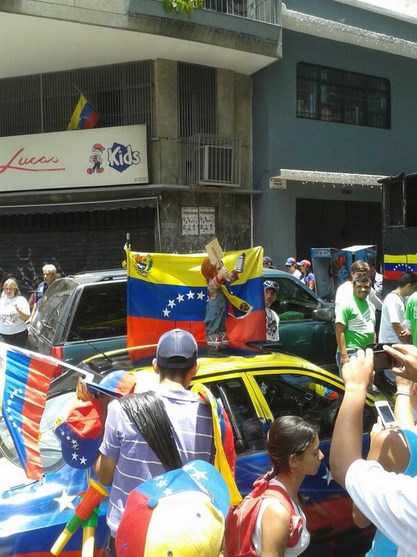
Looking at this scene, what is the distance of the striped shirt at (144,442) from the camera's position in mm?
2383

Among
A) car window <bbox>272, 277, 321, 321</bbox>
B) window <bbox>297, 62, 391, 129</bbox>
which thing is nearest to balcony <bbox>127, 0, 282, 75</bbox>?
window <bbox>297, 62, 391, 129</bbox>

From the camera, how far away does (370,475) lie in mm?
1651

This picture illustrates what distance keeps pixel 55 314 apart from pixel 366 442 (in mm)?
3525

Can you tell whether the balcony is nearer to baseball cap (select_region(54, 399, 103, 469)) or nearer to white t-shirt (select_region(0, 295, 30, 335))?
white t-shirt (select_region(0, 295, 30, 335))

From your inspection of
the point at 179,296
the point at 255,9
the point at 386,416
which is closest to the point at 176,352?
the point at 386,416

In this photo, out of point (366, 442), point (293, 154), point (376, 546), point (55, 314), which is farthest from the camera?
point (293, 154)

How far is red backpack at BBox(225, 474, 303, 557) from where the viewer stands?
7.48 feet

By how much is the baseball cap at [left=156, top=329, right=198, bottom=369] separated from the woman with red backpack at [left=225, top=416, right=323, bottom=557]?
49cm

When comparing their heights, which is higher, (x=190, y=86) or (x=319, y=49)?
(x=319, y=49)

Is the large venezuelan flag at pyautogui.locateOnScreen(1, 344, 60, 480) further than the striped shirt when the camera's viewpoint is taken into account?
Yes

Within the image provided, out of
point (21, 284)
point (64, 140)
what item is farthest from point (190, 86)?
point (21, 284)

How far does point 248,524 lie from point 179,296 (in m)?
3.80

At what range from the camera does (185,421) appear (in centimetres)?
247

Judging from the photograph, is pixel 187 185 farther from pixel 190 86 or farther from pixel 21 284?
pixel 21 284
